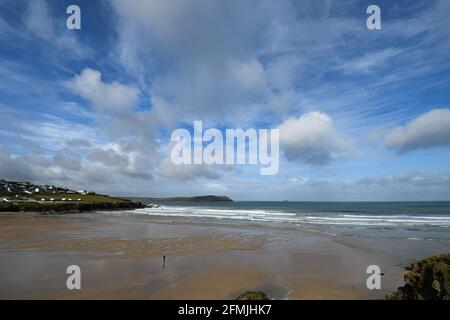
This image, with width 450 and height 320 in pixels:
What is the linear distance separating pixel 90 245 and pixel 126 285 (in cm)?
1008

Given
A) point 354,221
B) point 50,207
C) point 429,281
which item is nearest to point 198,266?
point 429,281

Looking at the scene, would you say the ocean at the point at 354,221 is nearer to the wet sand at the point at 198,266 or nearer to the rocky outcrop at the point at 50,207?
the wet sand at the point at 198,266

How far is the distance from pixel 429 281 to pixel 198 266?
9.28 metres

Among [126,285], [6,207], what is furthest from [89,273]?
[6,207]

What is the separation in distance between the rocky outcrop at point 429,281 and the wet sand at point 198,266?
1.76 meters

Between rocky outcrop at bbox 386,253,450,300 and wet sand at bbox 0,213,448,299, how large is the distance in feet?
5.76

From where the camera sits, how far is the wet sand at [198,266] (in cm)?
1048

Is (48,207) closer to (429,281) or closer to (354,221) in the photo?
(354,221)

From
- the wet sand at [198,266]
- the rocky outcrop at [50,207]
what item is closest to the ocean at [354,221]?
the wet sand at [198,266]

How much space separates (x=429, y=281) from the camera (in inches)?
332

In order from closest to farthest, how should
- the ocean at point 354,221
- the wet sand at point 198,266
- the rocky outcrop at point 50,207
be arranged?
the wet sand at point 198,266 → the ocean at point 354,221 → the rocky outcrop at point 50,207

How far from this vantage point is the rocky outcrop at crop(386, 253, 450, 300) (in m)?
8.01
